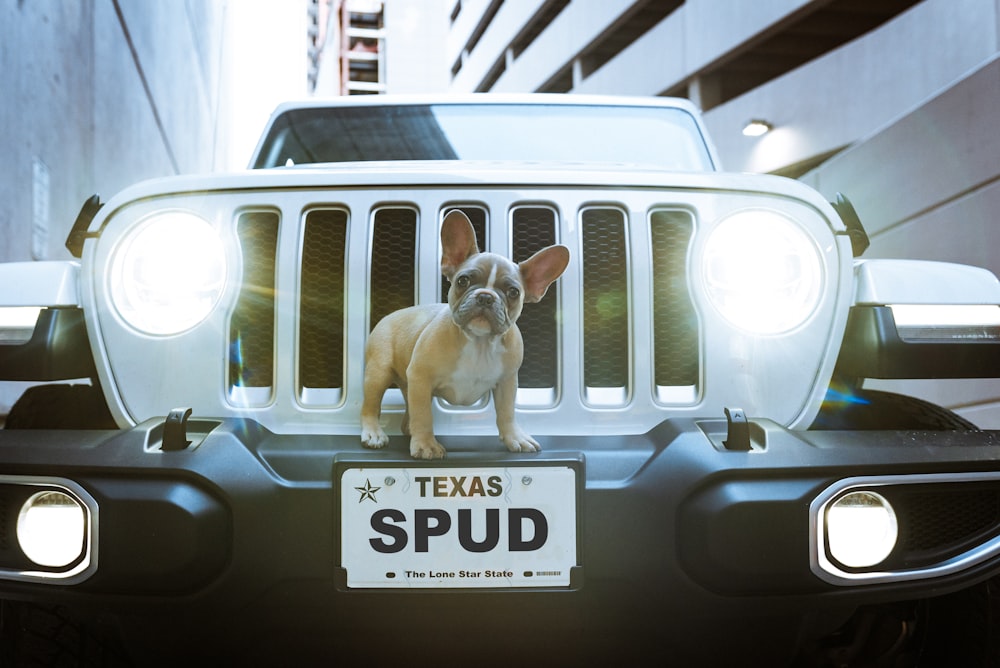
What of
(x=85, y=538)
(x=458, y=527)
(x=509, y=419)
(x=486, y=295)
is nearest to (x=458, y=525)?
(x=458, y=527)

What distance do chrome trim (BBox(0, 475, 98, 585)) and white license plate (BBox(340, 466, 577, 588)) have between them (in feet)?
1.33

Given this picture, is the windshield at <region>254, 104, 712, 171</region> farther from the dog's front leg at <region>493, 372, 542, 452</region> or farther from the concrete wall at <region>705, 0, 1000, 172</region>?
the concrete wall at <region>705, 0, 1000, 172</region>

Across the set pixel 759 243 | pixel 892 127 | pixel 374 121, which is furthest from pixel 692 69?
pixel 759 243

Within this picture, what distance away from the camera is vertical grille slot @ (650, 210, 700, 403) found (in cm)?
177

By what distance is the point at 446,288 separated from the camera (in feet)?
5.88

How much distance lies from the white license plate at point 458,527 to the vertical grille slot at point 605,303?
362 mm

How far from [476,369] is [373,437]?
220 mm

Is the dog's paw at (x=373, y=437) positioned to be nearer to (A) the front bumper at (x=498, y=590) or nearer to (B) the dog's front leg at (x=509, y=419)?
(A) the front bumper at (x=498, y=590)

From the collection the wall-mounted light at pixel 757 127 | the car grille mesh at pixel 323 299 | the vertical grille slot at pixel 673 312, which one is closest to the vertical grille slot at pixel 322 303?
the car grille mesh at pixel 323 299

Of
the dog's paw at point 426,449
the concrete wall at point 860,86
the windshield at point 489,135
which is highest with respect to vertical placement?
the concrete wall at point 860,86

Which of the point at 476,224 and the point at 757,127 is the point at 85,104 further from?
the point at 757,127

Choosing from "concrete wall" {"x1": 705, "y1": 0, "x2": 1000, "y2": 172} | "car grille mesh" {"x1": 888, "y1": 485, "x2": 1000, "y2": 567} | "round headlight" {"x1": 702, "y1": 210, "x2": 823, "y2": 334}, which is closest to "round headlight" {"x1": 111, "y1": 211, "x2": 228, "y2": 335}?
"round headlight" {"x1": 702, "y1": 210, "x2": 823, "y2": 334}

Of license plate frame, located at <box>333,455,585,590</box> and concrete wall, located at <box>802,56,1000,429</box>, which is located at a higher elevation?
concrete wall, located at <box>802,56,1000,429</box>

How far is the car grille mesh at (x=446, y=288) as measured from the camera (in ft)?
5.74
